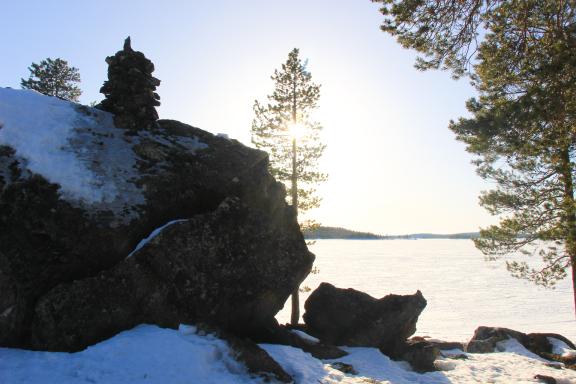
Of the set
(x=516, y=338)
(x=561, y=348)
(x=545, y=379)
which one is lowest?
(x=561, y=348)

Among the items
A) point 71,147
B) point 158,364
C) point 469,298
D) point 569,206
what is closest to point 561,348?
point 569,206

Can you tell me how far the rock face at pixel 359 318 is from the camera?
14227 mm

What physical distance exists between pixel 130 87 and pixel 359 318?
35.2ft

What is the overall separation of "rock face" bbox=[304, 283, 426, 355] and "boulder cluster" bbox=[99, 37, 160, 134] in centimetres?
843

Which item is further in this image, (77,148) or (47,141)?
(77,148)

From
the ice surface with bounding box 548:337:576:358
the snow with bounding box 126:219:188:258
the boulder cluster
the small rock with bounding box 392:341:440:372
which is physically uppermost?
the boulder cluster

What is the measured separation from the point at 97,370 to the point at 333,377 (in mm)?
5219

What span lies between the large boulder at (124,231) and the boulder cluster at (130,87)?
1.36 feet

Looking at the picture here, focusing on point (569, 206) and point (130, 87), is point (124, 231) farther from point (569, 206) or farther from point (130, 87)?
point (569, 206)

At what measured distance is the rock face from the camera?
1423 cm

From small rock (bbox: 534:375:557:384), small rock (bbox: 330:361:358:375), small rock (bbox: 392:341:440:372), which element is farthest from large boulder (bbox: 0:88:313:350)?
small rock (bbox: 534:375:557:384)

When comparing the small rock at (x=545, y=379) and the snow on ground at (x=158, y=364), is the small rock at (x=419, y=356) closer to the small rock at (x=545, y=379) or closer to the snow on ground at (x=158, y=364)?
the snow on ground at (x=158, y=364)

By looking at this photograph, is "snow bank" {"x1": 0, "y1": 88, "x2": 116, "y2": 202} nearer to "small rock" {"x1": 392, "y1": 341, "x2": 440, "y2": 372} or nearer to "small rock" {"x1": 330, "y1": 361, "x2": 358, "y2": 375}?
"small rock" {"x1": 330, "y1": 361, "x2": 358, "y2": 375}

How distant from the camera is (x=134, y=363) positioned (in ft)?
24.6
